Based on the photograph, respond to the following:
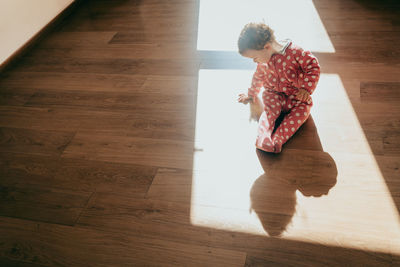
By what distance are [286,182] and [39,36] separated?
2231 mm

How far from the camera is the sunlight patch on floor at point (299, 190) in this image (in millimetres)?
1108

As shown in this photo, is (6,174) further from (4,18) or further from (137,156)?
(4,18)

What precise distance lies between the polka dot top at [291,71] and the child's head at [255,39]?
0.32 ft

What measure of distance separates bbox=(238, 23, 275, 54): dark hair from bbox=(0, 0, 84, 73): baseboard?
1.82 meters

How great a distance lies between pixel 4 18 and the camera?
82.8 inches

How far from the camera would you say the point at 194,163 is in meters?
1.40

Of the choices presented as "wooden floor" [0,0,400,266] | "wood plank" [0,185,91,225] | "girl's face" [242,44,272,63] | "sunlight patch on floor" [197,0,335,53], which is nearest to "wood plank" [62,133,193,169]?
"wooden floor" [0,0,400,266]

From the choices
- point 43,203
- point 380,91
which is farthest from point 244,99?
point 43,203

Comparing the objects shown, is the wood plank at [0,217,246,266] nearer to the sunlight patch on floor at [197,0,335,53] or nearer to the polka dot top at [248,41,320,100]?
the polka dot top at [248,41,320,100]

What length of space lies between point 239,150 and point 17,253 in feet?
3.35

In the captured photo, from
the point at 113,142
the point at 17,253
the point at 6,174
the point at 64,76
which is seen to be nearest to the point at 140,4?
the point at 64,76

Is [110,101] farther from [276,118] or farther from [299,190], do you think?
[299,190]

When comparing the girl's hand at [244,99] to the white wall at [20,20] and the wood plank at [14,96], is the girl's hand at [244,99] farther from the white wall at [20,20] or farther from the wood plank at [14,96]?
the white wall at [20,20]

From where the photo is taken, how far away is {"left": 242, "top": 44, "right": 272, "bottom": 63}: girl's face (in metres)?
1.26
